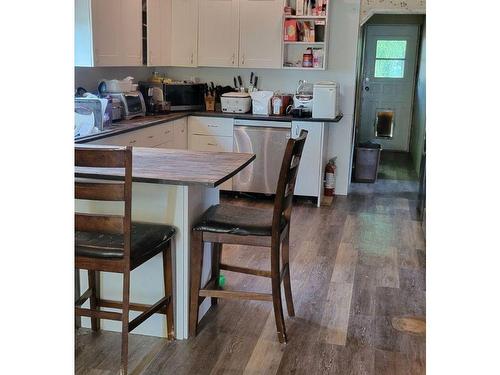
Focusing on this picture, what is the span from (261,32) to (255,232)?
347cm

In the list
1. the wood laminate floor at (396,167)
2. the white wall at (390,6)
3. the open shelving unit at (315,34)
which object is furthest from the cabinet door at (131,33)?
the wood laminate floor at (396,167)

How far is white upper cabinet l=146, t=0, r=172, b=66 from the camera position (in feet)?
17.0

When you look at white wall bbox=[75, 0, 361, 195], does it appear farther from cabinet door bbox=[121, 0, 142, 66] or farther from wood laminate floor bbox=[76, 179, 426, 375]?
wood laminate floor bbox=[76, 179, 426, 375]

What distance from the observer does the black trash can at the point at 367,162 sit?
6.55m

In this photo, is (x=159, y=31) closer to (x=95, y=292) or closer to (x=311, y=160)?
(x=311, y=160)

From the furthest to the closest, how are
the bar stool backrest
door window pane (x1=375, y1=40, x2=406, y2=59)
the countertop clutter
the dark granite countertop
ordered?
door window pane (x1=375, y1=40, x2=406, y2=59) → the dark granite countertop → the countertop clutter → the bar stool backrest

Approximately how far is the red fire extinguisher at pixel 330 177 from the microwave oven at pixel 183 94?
5.03 feet

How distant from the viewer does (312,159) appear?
5.33 meters

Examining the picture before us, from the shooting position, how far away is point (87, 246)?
2215 mm

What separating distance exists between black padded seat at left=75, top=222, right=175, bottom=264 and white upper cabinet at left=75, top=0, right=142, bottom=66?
Answer: 2.12 meters

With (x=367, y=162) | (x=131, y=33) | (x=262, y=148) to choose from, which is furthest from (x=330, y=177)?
(x=131, y=33)

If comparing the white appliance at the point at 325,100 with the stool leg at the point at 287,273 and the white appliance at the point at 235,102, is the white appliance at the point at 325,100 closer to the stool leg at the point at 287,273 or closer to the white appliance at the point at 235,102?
the white appliance at the point at 235,102

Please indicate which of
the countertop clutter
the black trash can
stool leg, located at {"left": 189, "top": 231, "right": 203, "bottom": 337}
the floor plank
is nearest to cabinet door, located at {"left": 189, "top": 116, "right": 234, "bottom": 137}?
the floor plank
